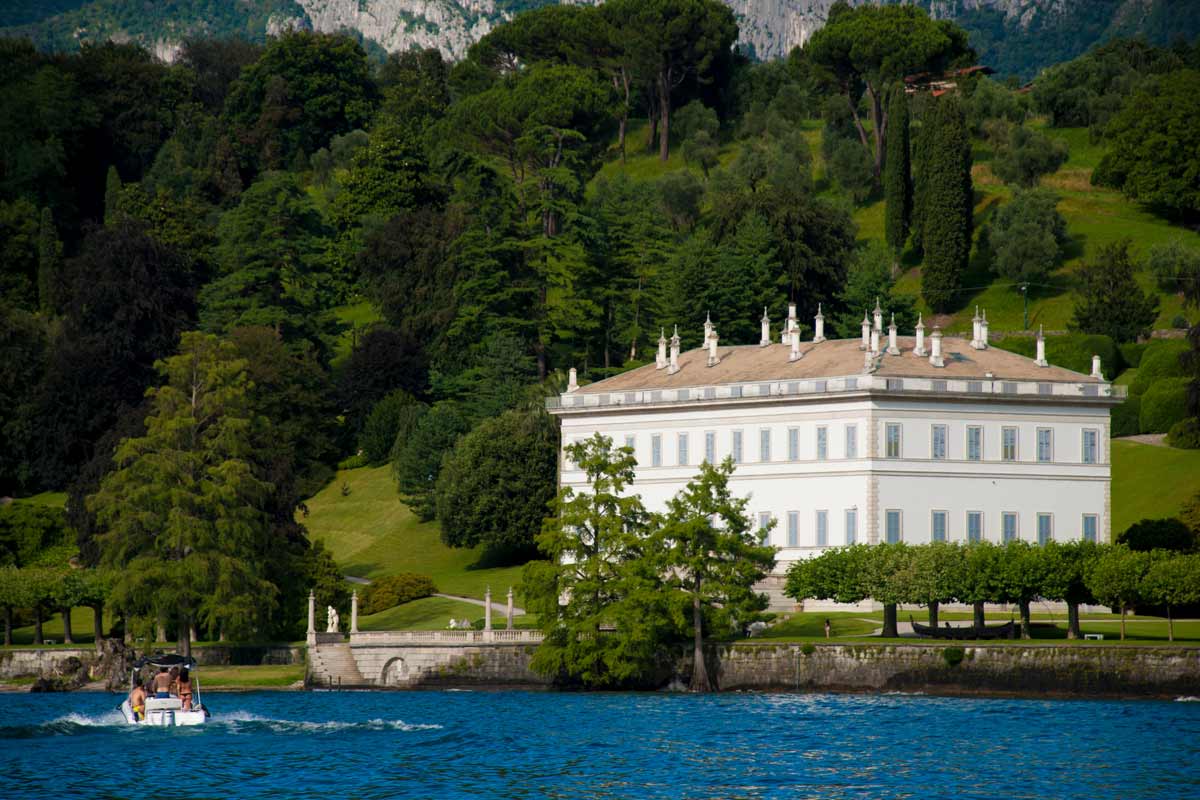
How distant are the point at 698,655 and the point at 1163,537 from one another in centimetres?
1892

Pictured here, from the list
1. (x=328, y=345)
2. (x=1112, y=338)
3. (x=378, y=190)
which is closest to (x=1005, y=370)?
(x=1112, y=338)

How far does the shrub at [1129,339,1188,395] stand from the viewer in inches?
3770

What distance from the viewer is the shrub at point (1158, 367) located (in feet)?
314

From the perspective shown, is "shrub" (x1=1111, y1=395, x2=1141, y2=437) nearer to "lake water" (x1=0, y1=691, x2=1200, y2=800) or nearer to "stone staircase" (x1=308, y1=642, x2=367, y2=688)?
"lake water" (x1=0, y1=691, x2=1200, y2=800)

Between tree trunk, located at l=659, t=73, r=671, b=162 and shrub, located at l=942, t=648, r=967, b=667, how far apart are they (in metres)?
85.6

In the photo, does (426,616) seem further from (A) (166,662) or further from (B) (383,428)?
(B) (383,428)

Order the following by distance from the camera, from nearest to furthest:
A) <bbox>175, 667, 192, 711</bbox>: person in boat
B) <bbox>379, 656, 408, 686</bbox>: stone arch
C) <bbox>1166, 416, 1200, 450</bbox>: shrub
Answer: <bbox>175, 667, 192, 711</bbox>: person in boat
<bbox>379, 656, 408, 686</bbox>: stone arch
<bbox>1166, 416, 1200, 450</bbox>: shrub

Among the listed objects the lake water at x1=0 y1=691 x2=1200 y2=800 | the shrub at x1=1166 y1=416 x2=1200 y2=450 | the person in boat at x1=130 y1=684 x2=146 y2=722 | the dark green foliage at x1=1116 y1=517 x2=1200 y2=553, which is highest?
the shrub at x1=1166 y1=416 x2=1200 y2=450

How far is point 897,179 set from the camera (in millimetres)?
116438

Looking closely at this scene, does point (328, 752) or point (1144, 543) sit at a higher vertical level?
point (1144, 543)

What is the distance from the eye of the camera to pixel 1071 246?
118 metres

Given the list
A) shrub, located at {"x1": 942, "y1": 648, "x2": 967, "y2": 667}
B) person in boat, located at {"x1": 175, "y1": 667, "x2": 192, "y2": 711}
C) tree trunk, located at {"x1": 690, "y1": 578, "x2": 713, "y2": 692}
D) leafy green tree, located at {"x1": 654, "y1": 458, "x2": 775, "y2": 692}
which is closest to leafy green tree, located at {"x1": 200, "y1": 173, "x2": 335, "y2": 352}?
leafy green tree, located at {"x1": 654, "y1": 458, "x2": 775, "y2": 692}

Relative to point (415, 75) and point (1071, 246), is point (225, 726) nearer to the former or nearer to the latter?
point (1071, 246)

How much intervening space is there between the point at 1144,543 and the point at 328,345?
5689 cm
